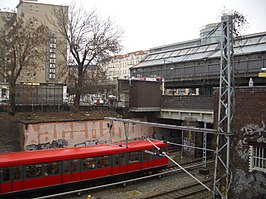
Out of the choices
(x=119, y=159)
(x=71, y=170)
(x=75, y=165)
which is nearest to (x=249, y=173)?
(x=119, y=159)

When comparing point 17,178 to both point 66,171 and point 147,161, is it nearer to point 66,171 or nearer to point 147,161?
point 66,171

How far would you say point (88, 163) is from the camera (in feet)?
50.9

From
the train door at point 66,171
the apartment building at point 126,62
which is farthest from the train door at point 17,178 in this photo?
the apartment building at point 126,62

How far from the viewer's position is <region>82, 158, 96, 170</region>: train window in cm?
1534

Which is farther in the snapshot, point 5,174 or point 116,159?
point 116,159

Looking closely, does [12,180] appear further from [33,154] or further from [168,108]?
[168,108]

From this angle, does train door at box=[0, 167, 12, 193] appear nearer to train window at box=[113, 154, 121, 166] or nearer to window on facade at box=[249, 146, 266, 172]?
train window at box=[113, 154, 121, 166]

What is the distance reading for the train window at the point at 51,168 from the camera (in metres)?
14.1

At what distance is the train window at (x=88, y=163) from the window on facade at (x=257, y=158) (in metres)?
8.26

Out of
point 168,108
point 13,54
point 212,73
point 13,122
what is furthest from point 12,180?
point 212,73

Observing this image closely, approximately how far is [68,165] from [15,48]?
13.8 metres

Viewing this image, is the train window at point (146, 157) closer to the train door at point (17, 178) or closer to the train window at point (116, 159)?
the train window at point (116, 159)

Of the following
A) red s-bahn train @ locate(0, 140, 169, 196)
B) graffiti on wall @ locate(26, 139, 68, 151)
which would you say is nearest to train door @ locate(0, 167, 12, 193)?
red s-bahn train @ locate(0, 140, 169, 196)

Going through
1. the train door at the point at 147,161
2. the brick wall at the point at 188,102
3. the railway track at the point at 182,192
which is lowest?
the railway track at the point at 182,192
